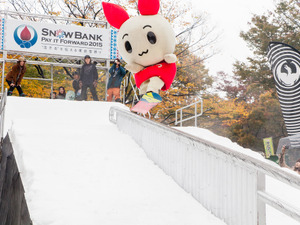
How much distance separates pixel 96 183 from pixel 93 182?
0.15ft

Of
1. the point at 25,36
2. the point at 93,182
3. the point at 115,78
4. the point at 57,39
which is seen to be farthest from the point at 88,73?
the point at 93,182

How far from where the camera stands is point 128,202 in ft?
12.6

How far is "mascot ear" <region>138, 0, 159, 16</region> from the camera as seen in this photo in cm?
511

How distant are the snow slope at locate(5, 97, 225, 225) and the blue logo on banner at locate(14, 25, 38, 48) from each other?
6.57 meters

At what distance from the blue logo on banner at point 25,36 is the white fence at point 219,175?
877cm

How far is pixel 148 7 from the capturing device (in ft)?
16.8

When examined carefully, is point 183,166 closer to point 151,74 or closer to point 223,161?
point 223,161

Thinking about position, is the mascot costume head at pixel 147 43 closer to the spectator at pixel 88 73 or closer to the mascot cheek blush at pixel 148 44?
the mascot cheek blush at pixel 148 44

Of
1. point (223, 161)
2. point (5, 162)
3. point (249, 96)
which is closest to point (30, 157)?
point (5, 162)

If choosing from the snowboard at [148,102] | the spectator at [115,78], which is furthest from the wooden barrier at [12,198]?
the spectator at [115,78]

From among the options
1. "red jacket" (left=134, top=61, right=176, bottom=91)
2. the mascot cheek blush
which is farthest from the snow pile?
the mascot cheek blush

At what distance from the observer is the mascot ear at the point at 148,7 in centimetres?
511

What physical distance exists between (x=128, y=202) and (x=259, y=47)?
71.3 feet

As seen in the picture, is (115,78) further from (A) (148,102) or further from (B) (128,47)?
(A) (148,102)
